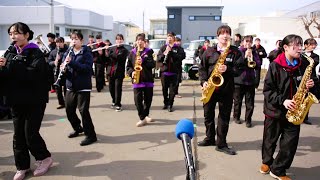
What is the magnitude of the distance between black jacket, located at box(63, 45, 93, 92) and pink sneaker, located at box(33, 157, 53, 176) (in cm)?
143

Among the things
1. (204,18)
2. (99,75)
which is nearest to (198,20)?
(204,18)

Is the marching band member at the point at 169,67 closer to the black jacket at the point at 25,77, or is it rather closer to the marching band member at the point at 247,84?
the marching band member at the point at 247,84

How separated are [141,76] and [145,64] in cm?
31

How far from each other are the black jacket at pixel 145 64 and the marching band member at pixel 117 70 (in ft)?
4.16

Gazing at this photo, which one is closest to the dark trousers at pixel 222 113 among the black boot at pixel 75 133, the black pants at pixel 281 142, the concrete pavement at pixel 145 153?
the concrete pavement at pixel 145 153

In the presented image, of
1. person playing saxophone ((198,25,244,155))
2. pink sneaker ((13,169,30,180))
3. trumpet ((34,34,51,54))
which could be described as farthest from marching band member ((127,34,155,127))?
trumpet ((34,34,51,54))

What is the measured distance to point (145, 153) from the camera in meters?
5.39

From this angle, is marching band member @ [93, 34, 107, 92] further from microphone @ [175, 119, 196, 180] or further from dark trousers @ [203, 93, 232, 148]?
microphone @ [175, 119, 196, 180]

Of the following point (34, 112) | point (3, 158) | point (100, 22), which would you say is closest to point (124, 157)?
point (34, 112)

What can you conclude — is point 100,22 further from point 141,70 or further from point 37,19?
point 141,70

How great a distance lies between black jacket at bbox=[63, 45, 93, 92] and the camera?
5.60 meters

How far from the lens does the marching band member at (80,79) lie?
5605 millimetres

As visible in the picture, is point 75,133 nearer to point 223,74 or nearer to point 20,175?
point 20,175

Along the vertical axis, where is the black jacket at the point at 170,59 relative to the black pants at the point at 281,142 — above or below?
above
